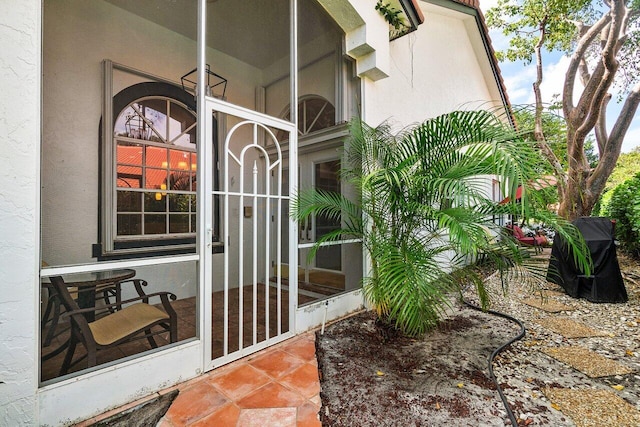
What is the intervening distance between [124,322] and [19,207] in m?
1.18

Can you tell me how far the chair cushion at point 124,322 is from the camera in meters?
2.13

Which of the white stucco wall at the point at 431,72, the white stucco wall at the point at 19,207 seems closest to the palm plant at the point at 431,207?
the white stucco wall at the point at 431,72

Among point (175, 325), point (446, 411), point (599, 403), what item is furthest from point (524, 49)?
point (175, 325)

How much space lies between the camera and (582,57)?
7.29 metres

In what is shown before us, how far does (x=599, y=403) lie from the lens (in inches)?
79.8

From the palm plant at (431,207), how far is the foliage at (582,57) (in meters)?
4.02

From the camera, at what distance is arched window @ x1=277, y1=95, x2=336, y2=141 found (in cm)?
357

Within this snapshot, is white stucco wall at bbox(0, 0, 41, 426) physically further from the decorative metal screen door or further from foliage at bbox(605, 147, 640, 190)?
foliage at bbox(605, 147, 640, 190)

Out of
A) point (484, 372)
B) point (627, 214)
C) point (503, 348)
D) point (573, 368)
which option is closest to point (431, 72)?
point (627, 214)

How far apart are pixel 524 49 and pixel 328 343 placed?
9683 millimetres

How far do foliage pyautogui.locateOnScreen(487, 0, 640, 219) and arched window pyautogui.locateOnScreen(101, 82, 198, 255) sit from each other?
21.7ft

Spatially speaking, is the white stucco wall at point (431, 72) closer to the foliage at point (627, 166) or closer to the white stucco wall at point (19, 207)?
the white stucco wall at point (19, 207)

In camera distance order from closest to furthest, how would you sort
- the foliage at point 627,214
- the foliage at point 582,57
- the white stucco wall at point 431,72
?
the white stucco wall at point 431,72
the foliage at point 627,214
the foliage at point 582,57

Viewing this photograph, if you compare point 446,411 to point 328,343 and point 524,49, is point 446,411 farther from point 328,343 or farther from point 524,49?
point 524,49
